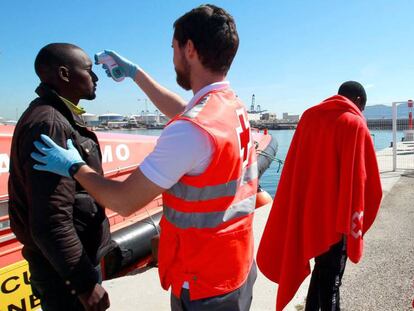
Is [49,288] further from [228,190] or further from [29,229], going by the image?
[228,190]

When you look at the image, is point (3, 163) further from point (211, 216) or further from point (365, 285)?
point (365, 285)

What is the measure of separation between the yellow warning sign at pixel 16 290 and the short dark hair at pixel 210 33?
2.49 m

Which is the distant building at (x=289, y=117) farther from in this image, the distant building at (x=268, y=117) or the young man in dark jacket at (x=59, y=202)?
the young man in dark jacket at (x=59, y=202)

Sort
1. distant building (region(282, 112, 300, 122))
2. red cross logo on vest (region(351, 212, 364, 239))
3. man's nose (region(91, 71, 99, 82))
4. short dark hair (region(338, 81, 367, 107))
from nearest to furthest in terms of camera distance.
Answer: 1. man's nose (region(91, 71, 99, 82))
2. red cross logo on vest (region(351, 212, 364, 239))
3. short dark hair (region(338, 81, 367, 107))
4. distant building (region(282, 112, 300, 122))

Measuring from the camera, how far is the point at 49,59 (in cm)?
179

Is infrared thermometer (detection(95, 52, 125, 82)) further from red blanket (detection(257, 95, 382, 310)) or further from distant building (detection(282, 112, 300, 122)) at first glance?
distant building (detection(282, 112, 300, 122))

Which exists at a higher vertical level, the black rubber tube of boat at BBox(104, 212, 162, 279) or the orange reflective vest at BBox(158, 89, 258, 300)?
the orange reflective vest at BBox(158, 89, 258, 300)

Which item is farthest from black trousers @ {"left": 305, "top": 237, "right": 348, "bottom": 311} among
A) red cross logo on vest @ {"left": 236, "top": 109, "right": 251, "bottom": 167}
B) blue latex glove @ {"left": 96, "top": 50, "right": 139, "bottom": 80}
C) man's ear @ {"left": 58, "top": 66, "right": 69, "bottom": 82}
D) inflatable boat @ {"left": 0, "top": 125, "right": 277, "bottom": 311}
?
man's ear @ {"left": 58, "top": 66, "right": 69, "bottom": 82}

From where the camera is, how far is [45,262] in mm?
1691

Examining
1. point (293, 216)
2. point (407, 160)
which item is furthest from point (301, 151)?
point (407, 160)

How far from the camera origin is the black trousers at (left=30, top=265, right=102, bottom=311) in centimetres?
167

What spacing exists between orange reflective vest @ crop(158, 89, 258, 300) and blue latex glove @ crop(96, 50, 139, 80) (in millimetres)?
1068

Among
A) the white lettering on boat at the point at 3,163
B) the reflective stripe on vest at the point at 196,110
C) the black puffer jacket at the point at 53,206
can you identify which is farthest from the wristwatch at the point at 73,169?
the white lettering on boat at the point at 3,163

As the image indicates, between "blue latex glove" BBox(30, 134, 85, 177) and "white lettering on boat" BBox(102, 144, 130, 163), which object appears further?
"white lettering on boat" BBox(102, 144, 130, 163)
